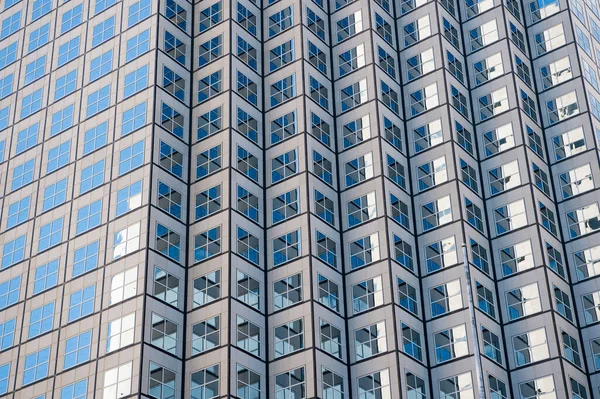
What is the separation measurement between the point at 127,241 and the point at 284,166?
15.2 metres

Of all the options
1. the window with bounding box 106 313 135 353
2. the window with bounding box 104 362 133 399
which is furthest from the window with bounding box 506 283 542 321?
the window with bounding box 106 313 135 353

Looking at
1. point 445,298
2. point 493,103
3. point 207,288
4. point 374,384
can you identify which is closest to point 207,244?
point 207,288

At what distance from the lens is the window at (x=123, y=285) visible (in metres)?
76.4

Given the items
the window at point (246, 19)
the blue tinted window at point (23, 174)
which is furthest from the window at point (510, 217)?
the blue tinted window at point (23, 174)

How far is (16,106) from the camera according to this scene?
9712 centimetres

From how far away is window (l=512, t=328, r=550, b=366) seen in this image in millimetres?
80375

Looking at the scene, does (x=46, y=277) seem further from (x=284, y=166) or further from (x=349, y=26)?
(x=349, y=26)

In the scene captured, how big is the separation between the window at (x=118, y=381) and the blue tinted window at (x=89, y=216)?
13.3 m

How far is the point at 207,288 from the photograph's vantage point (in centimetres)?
7912

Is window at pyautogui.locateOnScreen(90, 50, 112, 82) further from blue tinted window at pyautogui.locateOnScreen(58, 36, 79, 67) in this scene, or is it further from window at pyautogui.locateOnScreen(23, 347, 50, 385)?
window at pyautogui.locateOnScreen(23, 347, 50, 385)

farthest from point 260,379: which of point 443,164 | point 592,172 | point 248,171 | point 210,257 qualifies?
point 592,172

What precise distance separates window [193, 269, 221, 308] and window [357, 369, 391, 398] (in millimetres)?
12172

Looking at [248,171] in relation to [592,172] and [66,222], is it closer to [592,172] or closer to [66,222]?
[66,222]

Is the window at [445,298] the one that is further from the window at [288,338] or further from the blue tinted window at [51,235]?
the blue tinted window at [51,235]
